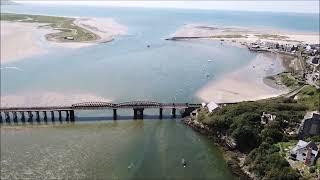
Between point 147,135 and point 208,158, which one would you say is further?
point 147,135

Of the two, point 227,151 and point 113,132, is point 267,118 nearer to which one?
point 227,151

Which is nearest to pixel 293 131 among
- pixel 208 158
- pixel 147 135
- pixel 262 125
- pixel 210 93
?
Result: pixel 262 125

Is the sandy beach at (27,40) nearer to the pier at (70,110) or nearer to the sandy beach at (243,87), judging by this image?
the pier at (70,110)

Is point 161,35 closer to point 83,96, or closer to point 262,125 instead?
point 83,96

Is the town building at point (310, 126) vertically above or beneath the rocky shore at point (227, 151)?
above

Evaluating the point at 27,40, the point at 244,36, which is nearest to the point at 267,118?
the point at 27,40

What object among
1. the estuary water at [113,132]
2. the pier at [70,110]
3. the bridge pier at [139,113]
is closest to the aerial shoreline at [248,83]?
the estuary water at [113,132]

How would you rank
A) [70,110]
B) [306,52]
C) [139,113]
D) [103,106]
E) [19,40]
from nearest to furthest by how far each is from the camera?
[70,110] → [103,106] → [139,113] → [306,52] → [19,40]
